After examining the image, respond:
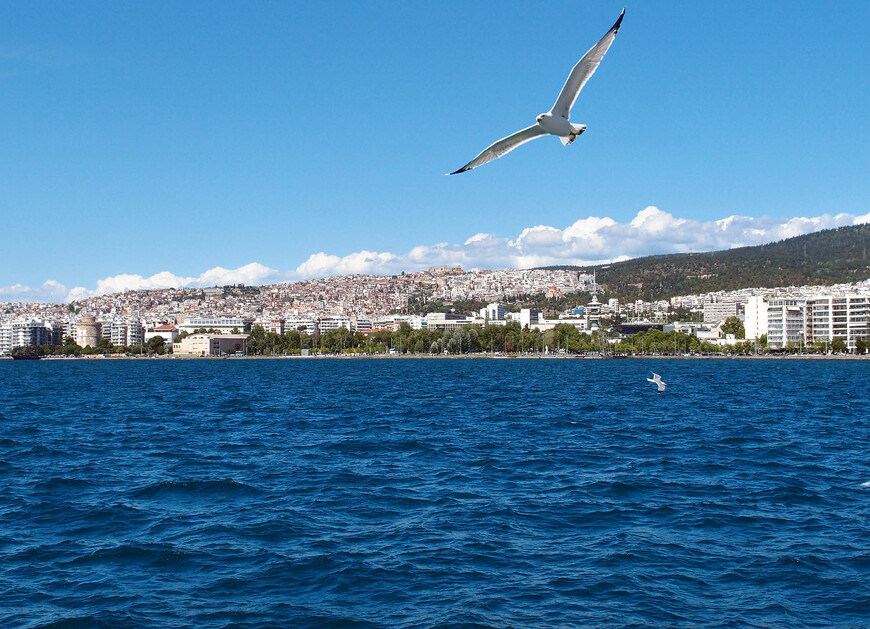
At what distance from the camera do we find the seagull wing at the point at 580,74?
29.5 ft

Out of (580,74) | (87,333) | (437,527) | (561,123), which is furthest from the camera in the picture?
(87,333)

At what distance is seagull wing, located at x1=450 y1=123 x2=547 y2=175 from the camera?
31.2 ft

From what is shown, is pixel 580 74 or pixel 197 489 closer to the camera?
pixel 580 74

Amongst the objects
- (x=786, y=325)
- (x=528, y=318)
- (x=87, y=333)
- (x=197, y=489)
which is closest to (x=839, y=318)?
(x=786, y=325)

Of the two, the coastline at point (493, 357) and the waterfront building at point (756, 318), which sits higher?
the waterfront building at point (756, 318)

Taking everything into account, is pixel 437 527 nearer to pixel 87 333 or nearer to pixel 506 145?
pixel 506 145

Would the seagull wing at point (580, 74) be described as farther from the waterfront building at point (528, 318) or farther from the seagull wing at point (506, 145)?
the waterfront building at point (528, 318)

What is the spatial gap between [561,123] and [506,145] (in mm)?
658

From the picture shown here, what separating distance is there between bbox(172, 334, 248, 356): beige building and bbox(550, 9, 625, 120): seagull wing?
167 metres

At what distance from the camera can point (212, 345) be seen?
578 feet

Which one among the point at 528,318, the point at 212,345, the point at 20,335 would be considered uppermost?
the point at 528,318

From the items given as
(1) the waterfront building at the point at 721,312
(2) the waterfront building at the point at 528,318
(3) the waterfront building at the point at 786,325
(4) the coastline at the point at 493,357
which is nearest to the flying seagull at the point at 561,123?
(4) the coastline at the point at 493,357

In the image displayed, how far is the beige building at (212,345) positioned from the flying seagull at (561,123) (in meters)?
167

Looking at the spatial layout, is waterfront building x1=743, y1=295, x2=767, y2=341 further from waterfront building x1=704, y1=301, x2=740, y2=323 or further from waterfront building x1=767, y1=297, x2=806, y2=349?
waterfront building x1=704, y1=301, x2=740, y2=323
